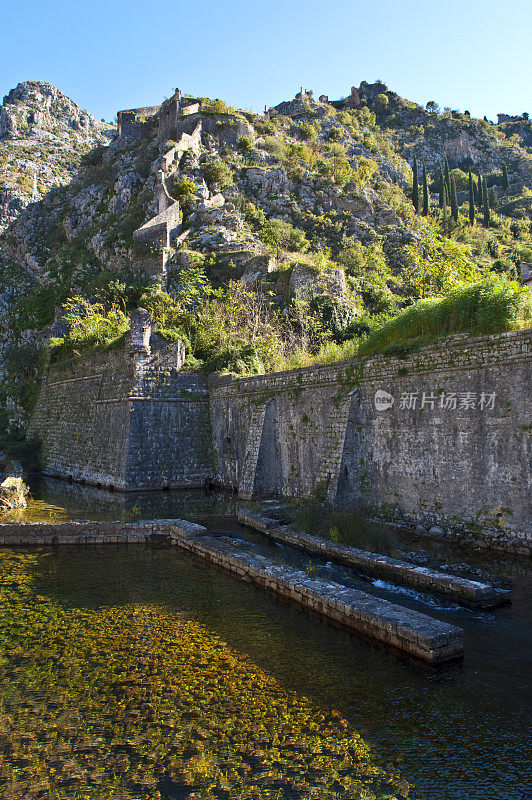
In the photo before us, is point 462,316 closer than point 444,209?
Yes

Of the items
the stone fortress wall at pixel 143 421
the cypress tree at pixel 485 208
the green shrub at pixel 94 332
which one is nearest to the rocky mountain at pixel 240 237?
the cypress tree at pixel 485 208

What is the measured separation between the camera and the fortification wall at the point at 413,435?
932 cm

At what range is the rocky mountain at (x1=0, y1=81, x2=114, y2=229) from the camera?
195 feet

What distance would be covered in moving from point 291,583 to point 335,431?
20.0 feet

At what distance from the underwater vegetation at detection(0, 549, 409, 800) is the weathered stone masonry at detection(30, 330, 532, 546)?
6248mm

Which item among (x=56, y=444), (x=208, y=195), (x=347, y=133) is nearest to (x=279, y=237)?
(x=208, y=195)

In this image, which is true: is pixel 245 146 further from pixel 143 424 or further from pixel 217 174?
pixel 143 424

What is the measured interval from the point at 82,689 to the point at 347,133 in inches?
2900

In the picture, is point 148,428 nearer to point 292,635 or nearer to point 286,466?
point 286,466

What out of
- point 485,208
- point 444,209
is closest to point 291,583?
point 444,209

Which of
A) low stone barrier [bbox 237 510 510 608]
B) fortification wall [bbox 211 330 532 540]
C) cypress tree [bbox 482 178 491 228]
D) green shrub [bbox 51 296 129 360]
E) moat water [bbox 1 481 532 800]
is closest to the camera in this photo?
moat water [bbox 1 481 532 800]

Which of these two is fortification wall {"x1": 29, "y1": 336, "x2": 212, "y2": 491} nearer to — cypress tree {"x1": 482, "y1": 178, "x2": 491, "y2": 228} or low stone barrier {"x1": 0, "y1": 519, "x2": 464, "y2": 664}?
low stone barrier {"x1": 0, "y1": 519, "x2": 464, "y2": 664}

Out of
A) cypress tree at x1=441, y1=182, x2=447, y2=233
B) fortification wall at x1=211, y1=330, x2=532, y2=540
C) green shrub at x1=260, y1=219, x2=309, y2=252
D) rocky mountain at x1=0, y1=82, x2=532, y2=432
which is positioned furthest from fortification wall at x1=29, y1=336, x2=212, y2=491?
cypress tree at x1=441, y1=182, x2=447, y2=233

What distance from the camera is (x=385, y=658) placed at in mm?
5680
